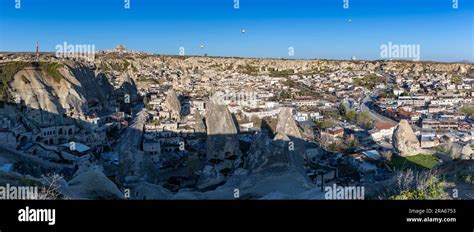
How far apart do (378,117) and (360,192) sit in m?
24.2

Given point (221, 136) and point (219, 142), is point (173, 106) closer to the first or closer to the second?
point (221, 136)

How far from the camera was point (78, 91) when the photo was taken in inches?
1089

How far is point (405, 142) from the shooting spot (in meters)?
19.0

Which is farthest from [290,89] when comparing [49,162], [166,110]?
[49,162]

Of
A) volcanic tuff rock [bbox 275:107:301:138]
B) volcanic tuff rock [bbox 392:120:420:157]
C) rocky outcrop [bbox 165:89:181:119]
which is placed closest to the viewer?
volcanic tuff rock [bbox 275:107:301:138]

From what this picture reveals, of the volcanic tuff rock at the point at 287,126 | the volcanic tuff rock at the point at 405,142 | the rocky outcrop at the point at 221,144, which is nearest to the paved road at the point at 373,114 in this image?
the volcanic tuff rock at the point at 405,142

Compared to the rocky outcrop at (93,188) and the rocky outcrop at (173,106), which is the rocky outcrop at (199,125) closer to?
the rocky outcrop at (173,106)

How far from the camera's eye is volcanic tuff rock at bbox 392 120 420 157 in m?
18.8

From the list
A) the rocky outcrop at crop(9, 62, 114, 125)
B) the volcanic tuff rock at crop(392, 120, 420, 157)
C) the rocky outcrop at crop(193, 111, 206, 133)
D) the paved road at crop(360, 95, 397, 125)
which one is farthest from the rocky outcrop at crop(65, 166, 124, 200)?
the paved road at crop(360, 95, 397, 125)

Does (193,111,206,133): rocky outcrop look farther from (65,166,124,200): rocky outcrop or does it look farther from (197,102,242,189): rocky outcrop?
(65,166,124,200): rocky outcrop

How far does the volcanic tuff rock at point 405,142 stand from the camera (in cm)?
1880
